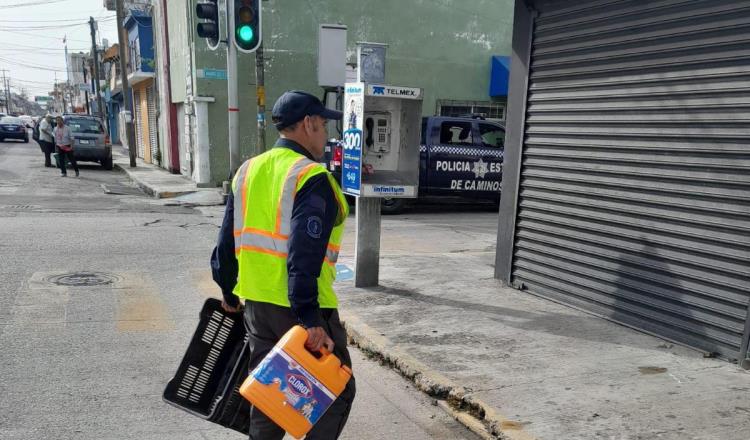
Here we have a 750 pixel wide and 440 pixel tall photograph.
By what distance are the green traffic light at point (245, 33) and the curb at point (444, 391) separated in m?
6.59

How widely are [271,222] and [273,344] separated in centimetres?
58

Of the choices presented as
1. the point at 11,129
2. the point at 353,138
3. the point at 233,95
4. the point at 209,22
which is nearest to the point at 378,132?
the point at 353,138

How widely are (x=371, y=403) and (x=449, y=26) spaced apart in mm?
15286

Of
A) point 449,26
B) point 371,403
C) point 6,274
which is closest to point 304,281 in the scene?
point 371,403

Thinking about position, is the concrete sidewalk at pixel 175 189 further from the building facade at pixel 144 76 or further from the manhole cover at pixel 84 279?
the manhole cover at pixel 84 279

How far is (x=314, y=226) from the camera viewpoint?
2.39 m

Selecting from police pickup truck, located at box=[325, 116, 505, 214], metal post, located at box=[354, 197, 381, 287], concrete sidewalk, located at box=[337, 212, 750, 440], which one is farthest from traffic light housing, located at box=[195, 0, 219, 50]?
concrete sidewalk, located at box=[337, 212, 750, 440]

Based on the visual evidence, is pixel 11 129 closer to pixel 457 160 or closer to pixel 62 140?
pixel 62 140

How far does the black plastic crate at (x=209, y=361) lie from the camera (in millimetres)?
2973

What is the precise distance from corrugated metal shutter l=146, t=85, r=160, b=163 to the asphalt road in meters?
13.0

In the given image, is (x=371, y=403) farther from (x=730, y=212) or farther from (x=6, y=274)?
(x=6, y=274)

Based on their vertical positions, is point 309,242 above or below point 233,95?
below

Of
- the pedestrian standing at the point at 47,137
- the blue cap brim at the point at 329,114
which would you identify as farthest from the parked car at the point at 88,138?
the blue cap brim at the point at 329,114

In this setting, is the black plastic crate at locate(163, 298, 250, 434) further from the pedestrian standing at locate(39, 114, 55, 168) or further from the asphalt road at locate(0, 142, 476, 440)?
the pedestrian standing at locate(39, 114, 55, 168)
